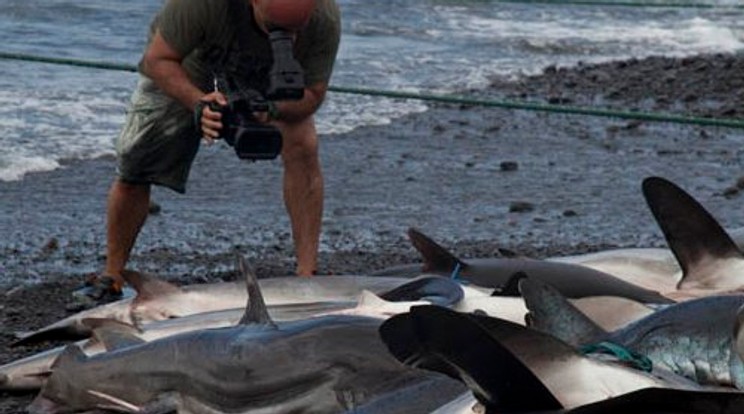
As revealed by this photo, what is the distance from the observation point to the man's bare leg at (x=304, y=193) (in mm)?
7574

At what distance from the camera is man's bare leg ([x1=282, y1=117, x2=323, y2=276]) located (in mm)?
7574

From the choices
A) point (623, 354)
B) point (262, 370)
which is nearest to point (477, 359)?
point (623, 354)

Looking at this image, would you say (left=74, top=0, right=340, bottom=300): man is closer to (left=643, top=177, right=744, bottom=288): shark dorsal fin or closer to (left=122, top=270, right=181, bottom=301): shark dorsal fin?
(left=122, top=270, right=181, bottom=301): shark dorsal fin

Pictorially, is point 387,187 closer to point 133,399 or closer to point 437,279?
point 437,279

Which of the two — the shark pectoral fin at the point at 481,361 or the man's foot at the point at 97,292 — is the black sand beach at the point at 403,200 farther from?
the shark pectoral fin at the point at 481,361

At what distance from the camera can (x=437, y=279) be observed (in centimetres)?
A: 607

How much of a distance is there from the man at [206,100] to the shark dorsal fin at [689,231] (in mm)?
1460

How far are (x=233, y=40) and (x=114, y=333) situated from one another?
1960 millimetres

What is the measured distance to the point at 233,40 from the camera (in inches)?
A: 289

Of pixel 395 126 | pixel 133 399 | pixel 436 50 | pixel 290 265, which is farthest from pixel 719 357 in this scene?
pixel 436 50

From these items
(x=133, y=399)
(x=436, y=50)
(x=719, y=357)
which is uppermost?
(x=719, y=357)

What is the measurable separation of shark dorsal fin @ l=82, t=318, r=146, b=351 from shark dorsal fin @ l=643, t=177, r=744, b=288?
1.71 metres

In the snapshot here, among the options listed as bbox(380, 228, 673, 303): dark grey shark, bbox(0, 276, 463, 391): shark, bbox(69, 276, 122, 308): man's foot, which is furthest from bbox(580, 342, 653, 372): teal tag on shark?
bbox(69, 276, 122, 308): man's foot

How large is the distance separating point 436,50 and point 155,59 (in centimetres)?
1075
